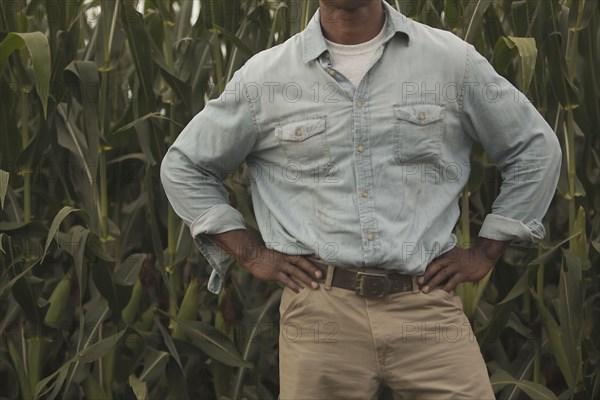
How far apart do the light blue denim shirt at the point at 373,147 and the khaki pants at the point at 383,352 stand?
0.10 metres

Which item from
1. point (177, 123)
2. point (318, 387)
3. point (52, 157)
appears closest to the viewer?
point (318, 387)

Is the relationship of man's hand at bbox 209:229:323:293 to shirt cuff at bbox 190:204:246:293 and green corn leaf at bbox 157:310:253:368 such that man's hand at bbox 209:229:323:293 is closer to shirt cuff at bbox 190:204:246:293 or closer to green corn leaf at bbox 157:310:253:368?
shirt cuff at bbox 190:204:246:293

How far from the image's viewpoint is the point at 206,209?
109 inches

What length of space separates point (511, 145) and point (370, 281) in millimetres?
492

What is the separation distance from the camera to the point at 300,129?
2.60 m

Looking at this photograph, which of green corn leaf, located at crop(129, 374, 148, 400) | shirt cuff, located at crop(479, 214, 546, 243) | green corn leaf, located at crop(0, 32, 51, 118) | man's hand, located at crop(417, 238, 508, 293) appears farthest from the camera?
green corn leaf, located at crop(129, 374, 148, 400)

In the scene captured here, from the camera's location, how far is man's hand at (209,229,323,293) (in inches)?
103

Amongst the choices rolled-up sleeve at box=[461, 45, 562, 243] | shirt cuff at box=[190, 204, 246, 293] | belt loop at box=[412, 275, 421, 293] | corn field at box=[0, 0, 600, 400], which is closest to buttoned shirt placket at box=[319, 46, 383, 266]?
belt loop at box=[412, 275, 421, 293]

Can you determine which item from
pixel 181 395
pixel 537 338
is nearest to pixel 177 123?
pixel 181 395

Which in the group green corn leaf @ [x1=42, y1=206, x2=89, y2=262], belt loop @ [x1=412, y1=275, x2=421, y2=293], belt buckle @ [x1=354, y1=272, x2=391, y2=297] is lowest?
green corn leaf @ [x1=42, y1=206, x2=89, y2=262]

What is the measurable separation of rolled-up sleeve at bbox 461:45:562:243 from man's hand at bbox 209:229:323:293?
486mm

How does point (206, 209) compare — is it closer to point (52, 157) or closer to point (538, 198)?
point (538, 198)

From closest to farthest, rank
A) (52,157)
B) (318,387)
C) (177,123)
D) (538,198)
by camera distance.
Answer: (318,387) → (538,198) → (177,123) → (52,157)

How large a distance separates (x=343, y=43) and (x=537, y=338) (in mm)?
1573
